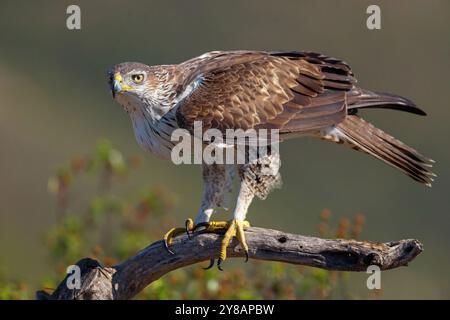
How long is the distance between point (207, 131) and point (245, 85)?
2.01 ft

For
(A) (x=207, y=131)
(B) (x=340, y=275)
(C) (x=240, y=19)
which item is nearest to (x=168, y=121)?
(A) (x=207, y=131)

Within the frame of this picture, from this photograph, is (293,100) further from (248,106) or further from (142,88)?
(142,88)

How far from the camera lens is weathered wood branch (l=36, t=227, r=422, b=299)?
859 centimetres

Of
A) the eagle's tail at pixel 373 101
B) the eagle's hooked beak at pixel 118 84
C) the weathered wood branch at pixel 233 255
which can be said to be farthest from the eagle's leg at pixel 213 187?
the eagle's tail at pixel 373 101

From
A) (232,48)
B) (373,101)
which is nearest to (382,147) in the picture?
(373,101)

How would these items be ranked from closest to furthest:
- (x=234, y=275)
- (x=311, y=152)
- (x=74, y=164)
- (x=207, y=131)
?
(x=207, y=131) < (x=234, y=275) < (x=74, y=164) < (x=311, y=152)

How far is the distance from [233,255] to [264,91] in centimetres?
140

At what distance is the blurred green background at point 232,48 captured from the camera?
1970cm

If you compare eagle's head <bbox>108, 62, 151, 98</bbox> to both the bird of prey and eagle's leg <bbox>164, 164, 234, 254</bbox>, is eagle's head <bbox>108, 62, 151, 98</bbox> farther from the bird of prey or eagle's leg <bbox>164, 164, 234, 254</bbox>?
eagle's leg <bbox>164, 164, 234, 254</bbox>

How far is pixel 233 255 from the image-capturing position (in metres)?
9.31

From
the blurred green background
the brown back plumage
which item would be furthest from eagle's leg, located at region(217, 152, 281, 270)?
the blurred green background
